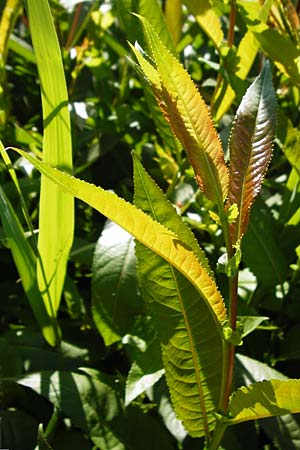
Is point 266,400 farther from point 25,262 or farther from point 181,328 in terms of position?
point 25,262

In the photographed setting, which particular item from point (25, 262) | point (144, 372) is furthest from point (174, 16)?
point (144, 372)

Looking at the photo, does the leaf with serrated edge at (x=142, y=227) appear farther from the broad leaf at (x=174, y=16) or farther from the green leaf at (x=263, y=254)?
the broad leaf at (x=174, y=16)

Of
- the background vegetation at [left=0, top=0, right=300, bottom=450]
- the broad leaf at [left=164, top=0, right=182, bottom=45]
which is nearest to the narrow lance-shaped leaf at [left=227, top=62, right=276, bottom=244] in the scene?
the background vegetation at [left=0, top=0, right=300, bottom=450]

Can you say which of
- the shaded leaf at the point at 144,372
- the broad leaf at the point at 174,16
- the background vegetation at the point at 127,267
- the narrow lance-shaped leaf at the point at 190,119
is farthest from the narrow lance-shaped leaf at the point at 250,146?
the broad leaf at the point at 174,16

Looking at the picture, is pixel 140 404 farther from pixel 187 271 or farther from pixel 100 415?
pixel 187 271

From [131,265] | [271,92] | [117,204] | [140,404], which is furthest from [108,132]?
[117,204]

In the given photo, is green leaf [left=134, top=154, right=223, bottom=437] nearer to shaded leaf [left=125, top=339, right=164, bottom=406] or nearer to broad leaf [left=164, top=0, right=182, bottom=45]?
shaded leaf [left=125, top=339, right=164, bottom=406]
